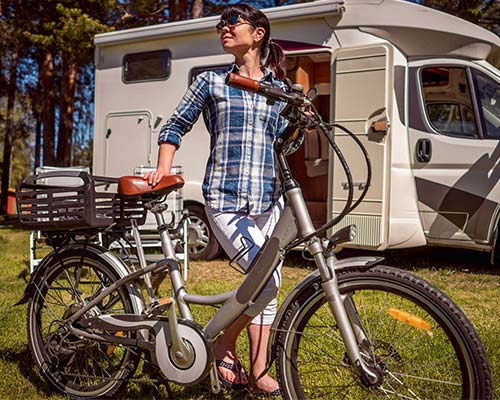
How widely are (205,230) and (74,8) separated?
6719 mm

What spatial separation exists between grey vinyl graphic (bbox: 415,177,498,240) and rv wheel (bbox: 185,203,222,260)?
2441 millimetres

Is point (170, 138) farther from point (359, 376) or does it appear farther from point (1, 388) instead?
point (1, 388)

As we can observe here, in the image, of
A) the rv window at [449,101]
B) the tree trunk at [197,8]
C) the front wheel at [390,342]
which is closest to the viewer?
the front wheel at [390,342]

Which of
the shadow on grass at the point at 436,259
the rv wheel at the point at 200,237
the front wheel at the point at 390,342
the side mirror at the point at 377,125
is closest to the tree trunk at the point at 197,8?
the rv wheel at the point at 200,237

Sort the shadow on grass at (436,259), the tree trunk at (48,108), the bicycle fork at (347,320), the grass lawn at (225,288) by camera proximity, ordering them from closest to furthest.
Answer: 1. the bicycle fork at (347,320)
2. the grass lawn at (225,288)
3. the shadow on grass at (436,259)
4. the tree trunk at (48,108)

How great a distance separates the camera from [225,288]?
538cm

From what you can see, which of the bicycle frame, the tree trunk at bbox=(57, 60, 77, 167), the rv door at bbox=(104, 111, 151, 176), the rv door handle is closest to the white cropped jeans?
the bicycle frame

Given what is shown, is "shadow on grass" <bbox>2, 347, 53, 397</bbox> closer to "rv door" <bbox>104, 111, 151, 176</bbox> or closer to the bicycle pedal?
the bicycle pedal

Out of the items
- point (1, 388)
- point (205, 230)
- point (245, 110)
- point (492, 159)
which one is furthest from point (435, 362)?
point (205, 230)

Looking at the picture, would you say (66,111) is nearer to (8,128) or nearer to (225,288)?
(8,128)

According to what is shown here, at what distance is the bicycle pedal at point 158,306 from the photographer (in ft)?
8.42

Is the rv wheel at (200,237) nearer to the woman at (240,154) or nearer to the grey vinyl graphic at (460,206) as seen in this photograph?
the grey vinyl graphic at (460,206)

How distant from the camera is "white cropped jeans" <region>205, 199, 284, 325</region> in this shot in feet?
8.35

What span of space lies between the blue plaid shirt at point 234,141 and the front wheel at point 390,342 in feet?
1.85
